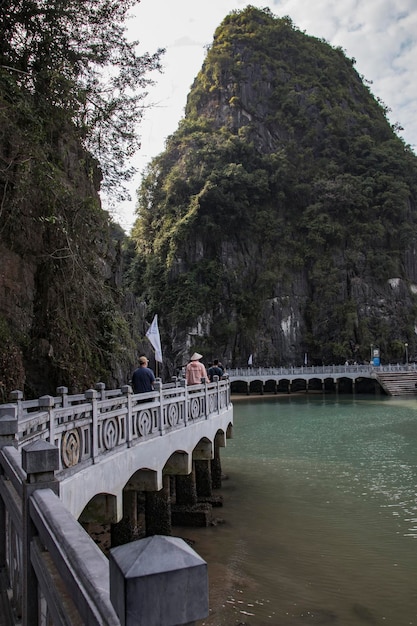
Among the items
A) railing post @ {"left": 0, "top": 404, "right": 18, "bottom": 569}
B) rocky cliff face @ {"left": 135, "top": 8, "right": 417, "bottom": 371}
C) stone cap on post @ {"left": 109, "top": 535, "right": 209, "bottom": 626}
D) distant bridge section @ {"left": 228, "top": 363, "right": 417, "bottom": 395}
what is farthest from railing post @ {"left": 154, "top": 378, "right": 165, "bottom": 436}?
rocky cliff face @ {"left": 135, "top": 8, "right": 417, "bottom": 371}

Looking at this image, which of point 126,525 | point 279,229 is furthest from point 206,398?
point 279,229

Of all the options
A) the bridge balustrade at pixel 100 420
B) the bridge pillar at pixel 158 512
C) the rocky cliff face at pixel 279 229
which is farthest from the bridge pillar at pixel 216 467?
the rocky cliff face at pixel 279 229

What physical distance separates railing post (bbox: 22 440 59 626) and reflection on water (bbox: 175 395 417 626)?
5680mm

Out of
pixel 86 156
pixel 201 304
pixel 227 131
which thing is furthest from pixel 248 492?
pixel 227 131

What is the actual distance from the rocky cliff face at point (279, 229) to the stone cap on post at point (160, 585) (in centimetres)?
5495

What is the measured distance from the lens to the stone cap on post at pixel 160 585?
132 cm

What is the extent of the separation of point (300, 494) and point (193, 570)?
13711 millimetres

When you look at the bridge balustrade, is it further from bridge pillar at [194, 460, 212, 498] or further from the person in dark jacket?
bridge pillar at [194, 460, 212, 498]

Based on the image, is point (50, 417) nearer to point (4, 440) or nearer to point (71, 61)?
point (4, 440)

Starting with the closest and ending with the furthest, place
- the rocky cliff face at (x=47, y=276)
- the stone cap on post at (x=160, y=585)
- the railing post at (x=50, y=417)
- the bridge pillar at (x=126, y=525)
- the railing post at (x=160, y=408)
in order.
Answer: the stone cap on post at (x=160, y=585) → the railing post at (x=50, y=417) → the railing post at (x=160, y=408) → the bridge pillar at (x=126, y=525) → the rocky cliff face at (x=47, y=276)

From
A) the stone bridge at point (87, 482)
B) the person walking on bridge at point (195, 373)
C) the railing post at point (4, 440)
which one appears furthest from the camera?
the person walking on bridge at point (195, 373)

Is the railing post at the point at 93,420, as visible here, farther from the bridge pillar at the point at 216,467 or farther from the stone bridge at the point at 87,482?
the bridge pillar at the point at 216,467

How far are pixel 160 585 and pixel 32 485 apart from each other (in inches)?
65.3

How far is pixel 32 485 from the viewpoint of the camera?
9.09ft
